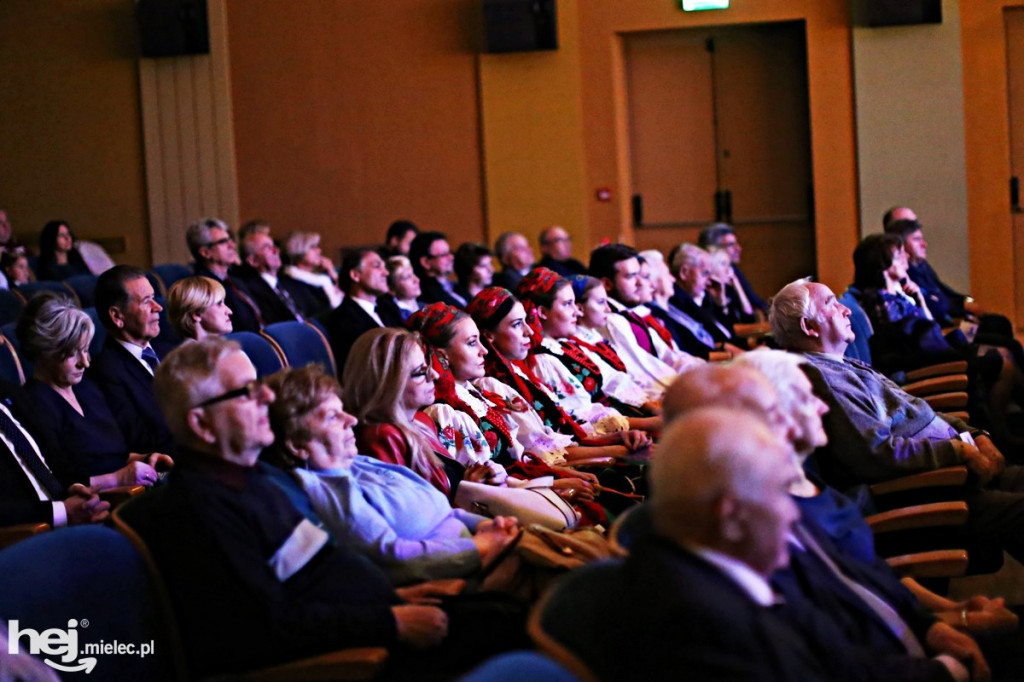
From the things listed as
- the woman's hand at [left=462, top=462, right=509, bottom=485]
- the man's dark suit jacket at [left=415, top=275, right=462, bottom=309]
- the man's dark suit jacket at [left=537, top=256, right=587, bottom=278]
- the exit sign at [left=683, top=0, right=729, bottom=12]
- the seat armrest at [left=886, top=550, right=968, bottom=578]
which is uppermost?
the exit sign at [left=683, top=0, right=729, bottom=12]

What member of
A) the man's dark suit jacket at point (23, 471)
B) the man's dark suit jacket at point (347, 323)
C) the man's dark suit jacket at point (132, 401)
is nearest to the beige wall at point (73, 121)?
the man's dark suit jacket at point (347, 323)

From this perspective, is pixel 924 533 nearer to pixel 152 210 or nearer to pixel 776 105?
pixel 776 105

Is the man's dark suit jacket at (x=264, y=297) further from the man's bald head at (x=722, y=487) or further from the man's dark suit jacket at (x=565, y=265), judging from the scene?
the man's bald head at (x=722, y=487)

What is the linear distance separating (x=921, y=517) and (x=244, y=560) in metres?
1.70

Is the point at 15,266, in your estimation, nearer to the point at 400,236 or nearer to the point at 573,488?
the point at 400,236

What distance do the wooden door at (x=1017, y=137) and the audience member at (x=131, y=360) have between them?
7048 millimetres

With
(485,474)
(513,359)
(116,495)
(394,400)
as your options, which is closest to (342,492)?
(394,400)

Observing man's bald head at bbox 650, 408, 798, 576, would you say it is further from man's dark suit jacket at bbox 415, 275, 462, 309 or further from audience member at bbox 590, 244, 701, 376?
man's dark suit jacket at bbox 415, 275, 462, 309

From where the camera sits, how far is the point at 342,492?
271 centimetres

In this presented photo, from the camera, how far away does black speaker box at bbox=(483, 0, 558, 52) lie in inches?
357

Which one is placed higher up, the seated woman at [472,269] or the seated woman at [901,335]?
the seated woman at [472,269]

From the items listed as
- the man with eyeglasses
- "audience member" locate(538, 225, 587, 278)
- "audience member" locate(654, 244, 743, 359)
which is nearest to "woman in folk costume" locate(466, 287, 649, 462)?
"audience member" locate(654, 244, 743, 359)

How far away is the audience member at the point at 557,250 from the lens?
856cm

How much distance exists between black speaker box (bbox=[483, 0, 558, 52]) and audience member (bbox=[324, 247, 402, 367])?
3.23 meters
